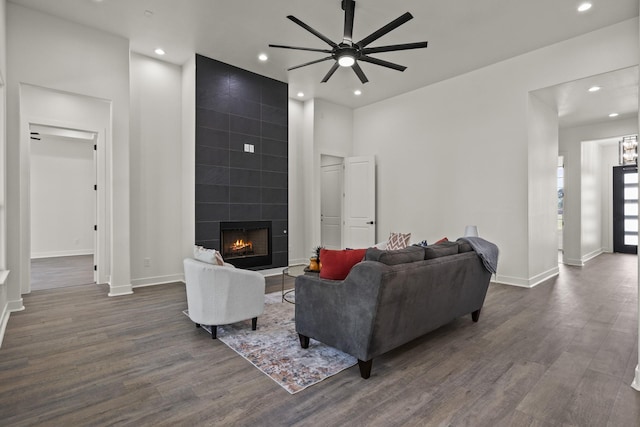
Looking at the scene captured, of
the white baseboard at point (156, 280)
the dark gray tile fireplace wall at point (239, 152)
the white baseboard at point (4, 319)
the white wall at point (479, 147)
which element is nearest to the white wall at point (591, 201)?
the white wall at point (479, 147)

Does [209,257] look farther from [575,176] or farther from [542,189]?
[575,176]

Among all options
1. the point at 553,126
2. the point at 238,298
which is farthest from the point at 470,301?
the point at 553,126

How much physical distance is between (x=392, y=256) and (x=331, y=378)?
1.00 meters

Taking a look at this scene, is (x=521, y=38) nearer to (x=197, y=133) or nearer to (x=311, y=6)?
(x=311, y=6)

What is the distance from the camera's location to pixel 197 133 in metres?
5.32

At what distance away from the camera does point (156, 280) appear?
17.7ft

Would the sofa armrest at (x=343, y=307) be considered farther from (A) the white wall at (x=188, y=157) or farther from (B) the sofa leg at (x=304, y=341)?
(A) the white wall at (x=188, y=157)

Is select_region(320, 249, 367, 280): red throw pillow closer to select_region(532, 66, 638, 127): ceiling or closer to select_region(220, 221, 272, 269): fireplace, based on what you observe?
select_region(220, 221, 272, 269): fireplace

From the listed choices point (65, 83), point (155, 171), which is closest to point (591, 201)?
point (155, 171)

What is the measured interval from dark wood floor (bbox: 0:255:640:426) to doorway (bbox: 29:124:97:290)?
521 cm

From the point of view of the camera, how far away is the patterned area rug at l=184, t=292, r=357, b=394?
8.11 ft

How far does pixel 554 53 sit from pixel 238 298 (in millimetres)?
5439

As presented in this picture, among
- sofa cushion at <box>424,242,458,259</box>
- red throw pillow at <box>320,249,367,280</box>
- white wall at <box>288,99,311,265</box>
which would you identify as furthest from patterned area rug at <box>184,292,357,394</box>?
white wall at <box>288,99,311,265</box>

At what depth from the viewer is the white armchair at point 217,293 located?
3119 mm
